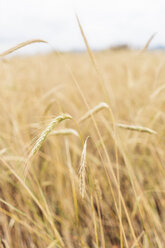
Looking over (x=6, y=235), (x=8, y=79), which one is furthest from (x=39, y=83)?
(x=6, y=235)

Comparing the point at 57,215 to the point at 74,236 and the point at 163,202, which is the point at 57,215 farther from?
the point at 163,202

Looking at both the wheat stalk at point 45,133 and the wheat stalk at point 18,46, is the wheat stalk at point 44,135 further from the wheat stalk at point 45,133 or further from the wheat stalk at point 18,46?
the wheat stalk at point 18,46

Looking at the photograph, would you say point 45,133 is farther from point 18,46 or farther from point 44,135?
point 18,46

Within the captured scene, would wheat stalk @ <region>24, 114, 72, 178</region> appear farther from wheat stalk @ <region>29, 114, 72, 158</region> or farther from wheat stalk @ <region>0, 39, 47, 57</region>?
wheat stalk @ <region>0, 39, 47, 57</region>

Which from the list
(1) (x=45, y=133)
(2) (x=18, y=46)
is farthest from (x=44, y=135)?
(2) (x=18, y=46)

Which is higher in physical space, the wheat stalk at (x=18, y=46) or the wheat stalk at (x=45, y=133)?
the wheat stalk at (x=18, y=46)

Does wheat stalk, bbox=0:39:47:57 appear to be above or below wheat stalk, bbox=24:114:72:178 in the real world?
above

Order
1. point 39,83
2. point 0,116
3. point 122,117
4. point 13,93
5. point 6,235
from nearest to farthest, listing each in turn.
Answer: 1. point 6,235
2. point 0,116
3. point 13,93
4. point 122,117
5. point 39,83

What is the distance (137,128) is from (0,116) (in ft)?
2.68

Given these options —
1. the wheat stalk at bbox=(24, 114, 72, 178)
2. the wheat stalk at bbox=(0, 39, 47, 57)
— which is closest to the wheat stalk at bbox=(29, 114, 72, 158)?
the wheat stalk at bbox=(24, 114, 72, 178)

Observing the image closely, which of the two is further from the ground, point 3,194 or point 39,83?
point 39,83

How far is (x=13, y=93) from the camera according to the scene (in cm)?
120

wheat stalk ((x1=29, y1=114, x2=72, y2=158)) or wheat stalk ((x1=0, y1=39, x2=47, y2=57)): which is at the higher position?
wheat stalk ((x1=0, y1=39, x2=47, y2=57))

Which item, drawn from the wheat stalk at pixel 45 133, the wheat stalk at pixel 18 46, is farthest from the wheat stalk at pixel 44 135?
the wheat stalk at pixel 18 46
